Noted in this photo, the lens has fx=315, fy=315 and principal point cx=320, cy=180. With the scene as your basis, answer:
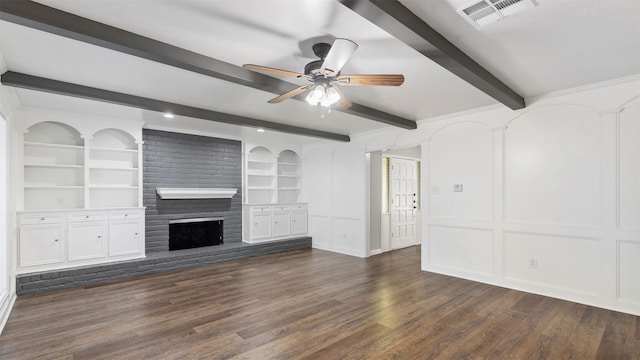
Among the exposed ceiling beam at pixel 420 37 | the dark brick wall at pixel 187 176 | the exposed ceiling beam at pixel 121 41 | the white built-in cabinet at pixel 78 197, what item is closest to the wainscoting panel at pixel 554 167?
the exposed ceiling beam at pixel 420 37

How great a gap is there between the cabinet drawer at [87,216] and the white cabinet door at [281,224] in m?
3.18

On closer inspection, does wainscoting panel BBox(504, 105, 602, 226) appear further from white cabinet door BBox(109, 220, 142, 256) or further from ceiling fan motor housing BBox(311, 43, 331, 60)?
white cabinet door BBox(109, 220, 142, 256)

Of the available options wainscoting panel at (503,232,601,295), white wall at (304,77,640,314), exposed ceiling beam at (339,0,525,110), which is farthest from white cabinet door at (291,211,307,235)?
exposed ceiling beam at (339,0,525,110)

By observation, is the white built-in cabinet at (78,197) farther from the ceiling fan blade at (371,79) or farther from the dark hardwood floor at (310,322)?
the ceiling fan blade at (371,79)

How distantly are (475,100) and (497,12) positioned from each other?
7.47 feet

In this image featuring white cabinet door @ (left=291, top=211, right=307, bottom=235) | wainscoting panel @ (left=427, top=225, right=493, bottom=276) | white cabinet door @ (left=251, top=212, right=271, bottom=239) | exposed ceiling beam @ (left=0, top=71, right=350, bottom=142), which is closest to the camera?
exposed ceiling beam @ (left=0, top=71, right=350, bottom=142)

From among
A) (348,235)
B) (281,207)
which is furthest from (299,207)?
(348,235)

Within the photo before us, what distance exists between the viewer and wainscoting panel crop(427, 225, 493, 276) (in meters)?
4.52

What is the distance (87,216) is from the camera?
184 inches

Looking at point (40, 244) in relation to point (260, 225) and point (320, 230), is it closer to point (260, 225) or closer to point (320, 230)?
point (260, 225)

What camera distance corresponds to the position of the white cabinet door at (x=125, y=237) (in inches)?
193

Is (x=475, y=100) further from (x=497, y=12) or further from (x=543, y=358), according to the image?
(x=543, y=358)

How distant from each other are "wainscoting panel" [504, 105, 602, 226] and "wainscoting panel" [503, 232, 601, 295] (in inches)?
9.1

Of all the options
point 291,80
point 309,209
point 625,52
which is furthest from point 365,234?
point 625,52
